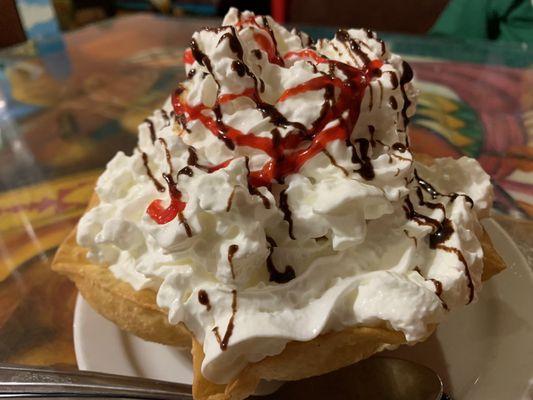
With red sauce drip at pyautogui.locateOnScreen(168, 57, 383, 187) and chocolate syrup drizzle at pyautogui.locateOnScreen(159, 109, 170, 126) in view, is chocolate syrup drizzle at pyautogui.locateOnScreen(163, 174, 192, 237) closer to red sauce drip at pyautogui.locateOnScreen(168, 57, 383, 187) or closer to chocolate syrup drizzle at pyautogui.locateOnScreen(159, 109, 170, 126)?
red sauce drip at pyautogui.locateOnScreen(168, 57, 383, 187)

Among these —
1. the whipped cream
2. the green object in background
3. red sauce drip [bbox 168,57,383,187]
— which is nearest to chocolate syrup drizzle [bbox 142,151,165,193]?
the whipped cream

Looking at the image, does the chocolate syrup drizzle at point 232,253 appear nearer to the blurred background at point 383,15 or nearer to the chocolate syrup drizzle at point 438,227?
the chocolate syrup drizzle at point 438,227

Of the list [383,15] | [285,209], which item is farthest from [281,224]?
[383,15]

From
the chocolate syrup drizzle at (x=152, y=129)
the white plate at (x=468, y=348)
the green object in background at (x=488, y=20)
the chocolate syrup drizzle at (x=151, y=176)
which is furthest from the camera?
the green object in background at (x=488, y=20)

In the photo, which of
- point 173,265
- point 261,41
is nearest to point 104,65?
point 261,41

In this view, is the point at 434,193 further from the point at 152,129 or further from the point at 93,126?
the point at 93,126

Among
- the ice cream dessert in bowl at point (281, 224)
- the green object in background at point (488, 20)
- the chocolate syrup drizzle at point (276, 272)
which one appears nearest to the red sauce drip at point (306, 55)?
the ice cream dessert in bowl at point (281, 224)
